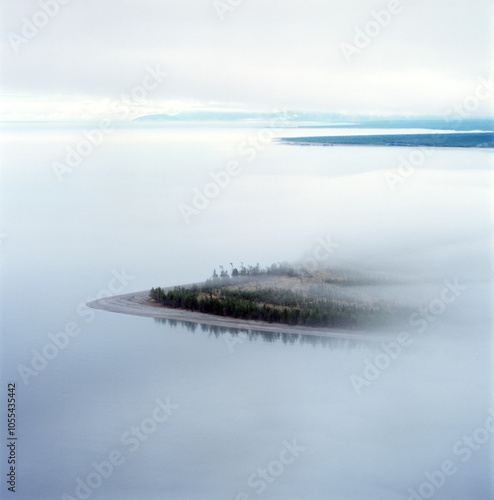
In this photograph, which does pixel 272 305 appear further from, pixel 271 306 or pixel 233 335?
pixel 233 335

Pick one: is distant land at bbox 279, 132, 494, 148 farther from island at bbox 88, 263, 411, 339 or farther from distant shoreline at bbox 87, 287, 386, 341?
distant shoreline at bbox 87, 287, 386, 341

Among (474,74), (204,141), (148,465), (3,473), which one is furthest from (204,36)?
(3,473)

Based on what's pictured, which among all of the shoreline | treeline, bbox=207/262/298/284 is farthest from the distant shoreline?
treeline, bbox=207/262/298/284

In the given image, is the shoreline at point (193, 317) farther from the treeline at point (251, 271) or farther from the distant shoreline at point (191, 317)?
the treeline at point (251, 271)

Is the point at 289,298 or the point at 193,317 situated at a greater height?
the point at 289,298

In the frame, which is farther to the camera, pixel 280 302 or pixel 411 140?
pixel 411 140

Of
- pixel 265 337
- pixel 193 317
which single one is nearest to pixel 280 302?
pixel 265 337

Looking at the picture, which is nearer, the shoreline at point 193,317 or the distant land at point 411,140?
the shoreline at point 193,317

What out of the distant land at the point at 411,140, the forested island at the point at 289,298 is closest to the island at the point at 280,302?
the forested island at the point at 289,298
